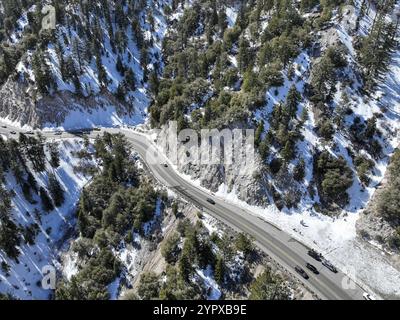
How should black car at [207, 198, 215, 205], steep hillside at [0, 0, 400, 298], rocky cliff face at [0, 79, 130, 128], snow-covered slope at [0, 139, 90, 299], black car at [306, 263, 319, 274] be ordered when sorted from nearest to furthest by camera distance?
black car at [306, 263, 319, 274] < steep hillside at [0, 0, 400, 298] < black car at [207, 198, 215, 205] < snow-covered slope at [0, 139, 90, 299] < rocky cliff face at [0, 79, 130, 128]

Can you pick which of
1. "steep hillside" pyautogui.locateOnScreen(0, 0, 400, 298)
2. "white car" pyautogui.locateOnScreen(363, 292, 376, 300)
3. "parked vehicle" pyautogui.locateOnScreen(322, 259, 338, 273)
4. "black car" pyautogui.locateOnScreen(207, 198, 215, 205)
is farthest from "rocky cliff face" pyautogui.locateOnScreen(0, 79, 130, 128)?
"white car" pyautogui.locateOnScreen(363, 292, 376, 300)

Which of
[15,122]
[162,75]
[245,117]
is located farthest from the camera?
[162,75]

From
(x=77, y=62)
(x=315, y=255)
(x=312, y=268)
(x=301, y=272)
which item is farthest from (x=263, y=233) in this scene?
(x=77, y=62)

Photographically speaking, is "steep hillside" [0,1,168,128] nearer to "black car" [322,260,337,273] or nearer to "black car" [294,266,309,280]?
"black car" [294,266,309,280]

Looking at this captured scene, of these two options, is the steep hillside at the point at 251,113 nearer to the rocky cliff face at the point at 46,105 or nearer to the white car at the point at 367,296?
the rocky cliff face at the point at 46,105

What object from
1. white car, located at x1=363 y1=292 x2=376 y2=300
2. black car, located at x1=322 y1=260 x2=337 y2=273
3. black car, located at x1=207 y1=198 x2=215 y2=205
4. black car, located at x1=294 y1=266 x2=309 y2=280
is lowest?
white car, located at x1=363 y1=292 x2=376 y2=300

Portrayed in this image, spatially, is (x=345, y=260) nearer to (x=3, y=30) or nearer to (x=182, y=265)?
(x=182, y=265)

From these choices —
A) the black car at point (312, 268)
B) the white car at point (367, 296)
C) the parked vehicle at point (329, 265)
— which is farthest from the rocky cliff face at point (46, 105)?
the white car at point (367, 296)

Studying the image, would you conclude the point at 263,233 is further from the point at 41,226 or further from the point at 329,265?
the point at 41,226

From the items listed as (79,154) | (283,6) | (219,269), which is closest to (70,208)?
(79,154)
